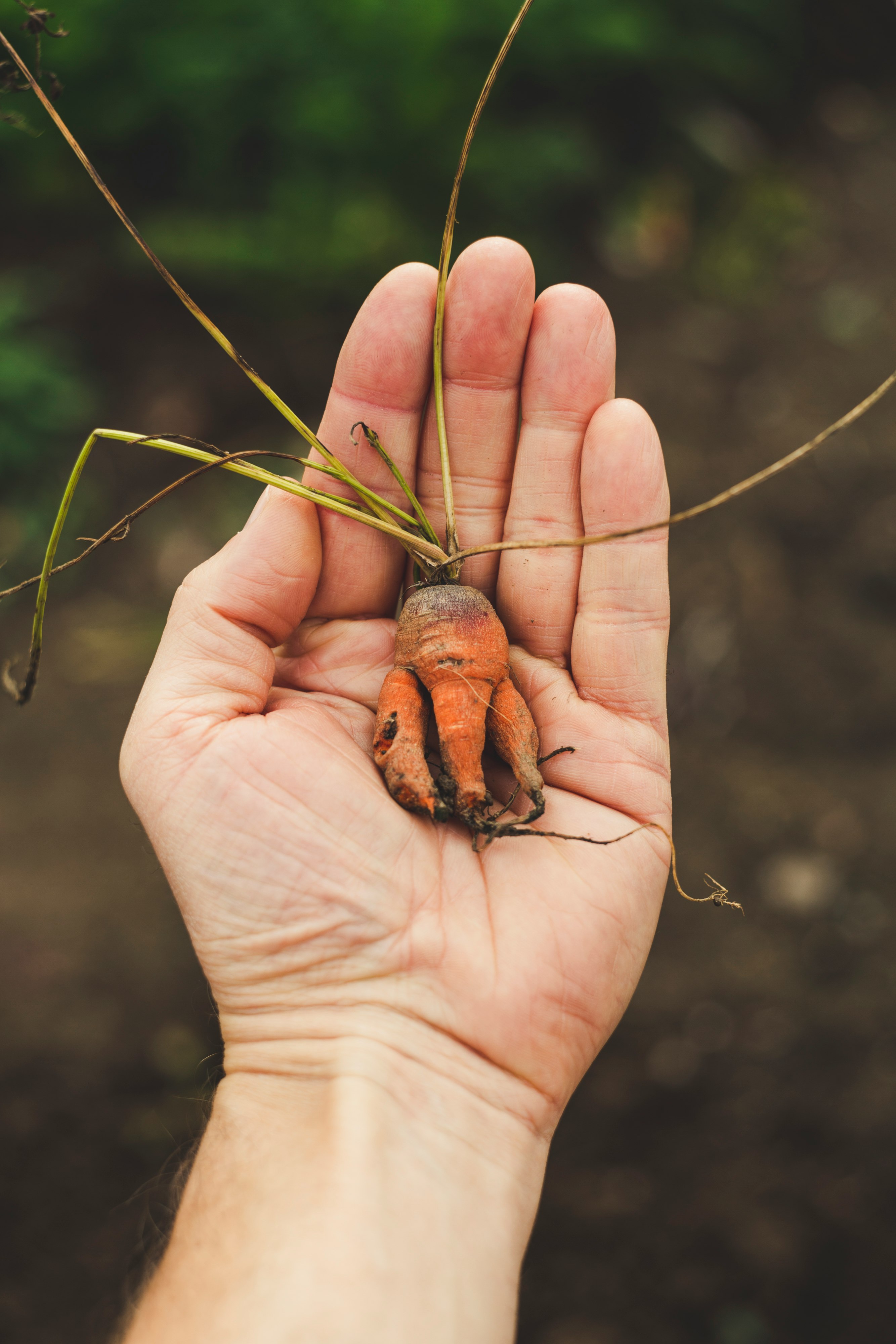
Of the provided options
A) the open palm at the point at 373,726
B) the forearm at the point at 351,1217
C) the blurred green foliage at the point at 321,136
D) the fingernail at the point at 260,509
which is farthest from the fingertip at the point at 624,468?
the blurred green foliage at the point at 321,136

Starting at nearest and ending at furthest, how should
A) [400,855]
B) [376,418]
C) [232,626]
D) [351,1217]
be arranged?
[351,1217], [400,855], [232,626], [376,418]

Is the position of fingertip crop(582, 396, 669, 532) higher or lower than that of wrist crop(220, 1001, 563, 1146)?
higher

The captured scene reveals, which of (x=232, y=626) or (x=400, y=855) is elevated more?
(x=232, y=626)

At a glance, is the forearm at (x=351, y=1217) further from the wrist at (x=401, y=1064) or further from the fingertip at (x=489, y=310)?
the fingertip at (x=489, y=310)

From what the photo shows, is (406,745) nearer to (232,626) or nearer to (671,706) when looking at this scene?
(232,626)

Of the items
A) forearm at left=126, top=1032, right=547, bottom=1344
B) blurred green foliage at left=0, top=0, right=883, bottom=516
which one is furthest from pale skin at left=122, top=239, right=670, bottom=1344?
blurred green foliage at left=0, top=0, right=883, bottom=516

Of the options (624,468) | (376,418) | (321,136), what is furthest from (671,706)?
(321,136)

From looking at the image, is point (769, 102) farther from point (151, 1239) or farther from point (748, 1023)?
point (151, 1239)

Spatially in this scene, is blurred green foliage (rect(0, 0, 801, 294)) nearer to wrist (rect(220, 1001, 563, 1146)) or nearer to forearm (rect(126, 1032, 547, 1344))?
wrist (rect(220, 1001, 563, 1146))
